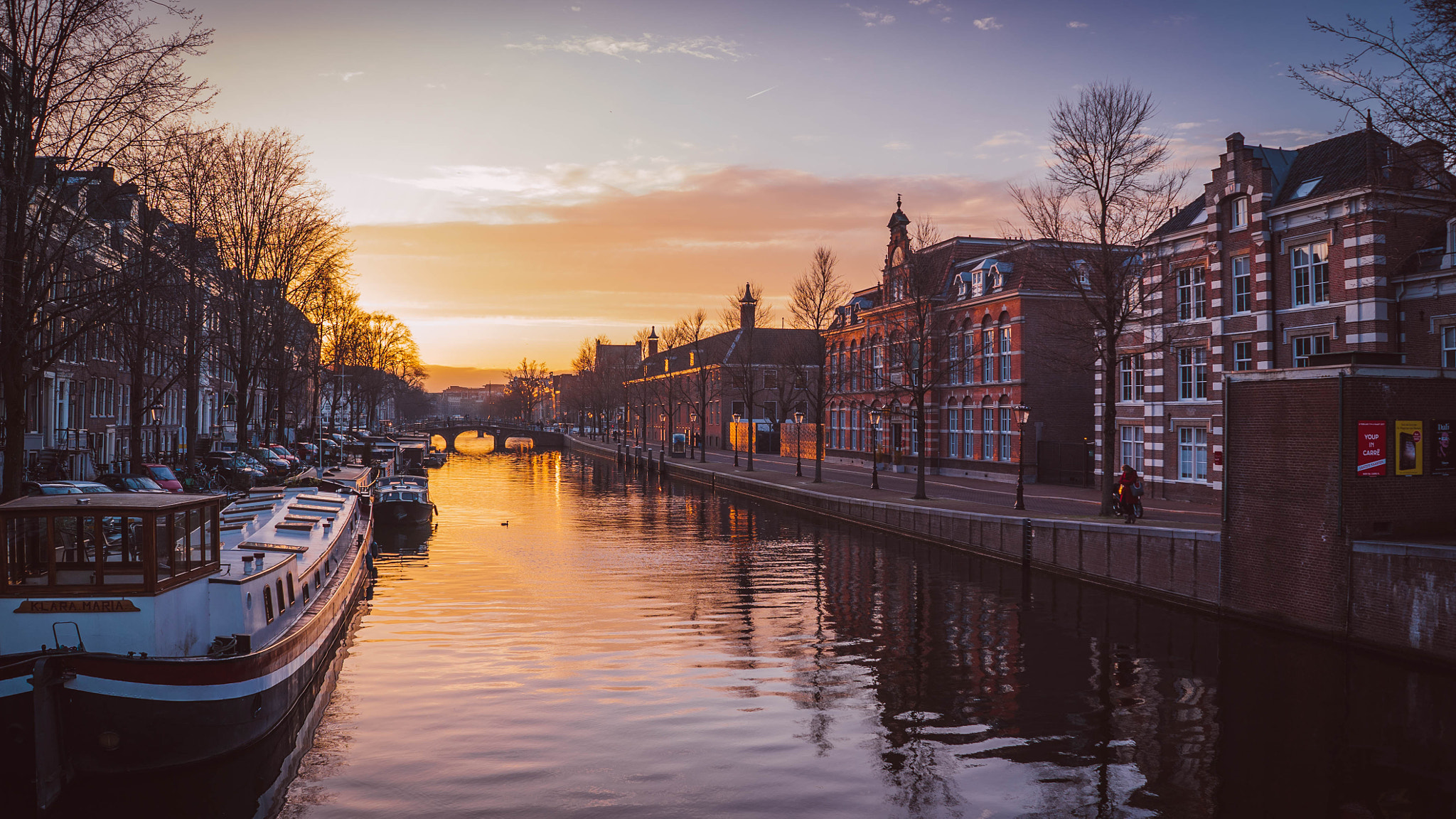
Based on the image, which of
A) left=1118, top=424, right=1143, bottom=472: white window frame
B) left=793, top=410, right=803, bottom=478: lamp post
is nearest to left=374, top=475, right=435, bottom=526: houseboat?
left=793, top=410, right=803, bottom=478: lamp post

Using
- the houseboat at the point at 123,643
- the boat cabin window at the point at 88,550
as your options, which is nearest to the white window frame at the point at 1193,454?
the houseboat at the point at 123,643

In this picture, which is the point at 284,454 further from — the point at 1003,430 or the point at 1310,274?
the point at 1310,274

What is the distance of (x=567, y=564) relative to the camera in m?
33.5

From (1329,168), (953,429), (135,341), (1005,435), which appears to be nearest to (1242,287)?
(1329,168)

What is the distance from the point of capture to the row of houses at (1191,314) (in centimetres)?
3048

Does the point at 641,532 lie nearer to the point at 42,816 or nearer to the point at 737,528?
the point at 737,528

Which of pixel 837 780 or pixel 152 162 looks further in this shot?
pixel 152 162

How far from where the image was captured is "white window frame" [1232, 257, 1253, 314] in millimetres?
36031

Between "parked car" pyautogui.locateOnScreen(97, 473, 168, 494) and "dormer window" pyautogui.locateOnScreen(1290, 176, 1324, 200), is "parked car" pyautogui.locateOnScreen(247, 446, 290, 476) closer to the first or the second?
"parked car" pyautogui.locateOnScreen(97, 473, 168, 494)

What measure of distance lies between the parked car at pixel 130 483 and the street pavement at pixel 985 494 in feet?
95.5

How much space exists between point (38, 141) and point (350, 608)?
13.3 metres

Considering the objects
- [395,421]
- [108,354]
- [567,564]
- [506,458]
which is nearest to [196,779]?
[567,564]

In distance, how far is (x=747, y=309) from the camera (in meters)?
84.0

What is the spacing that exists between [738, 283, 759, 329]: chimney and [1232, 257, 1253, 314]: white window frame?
3470cm
